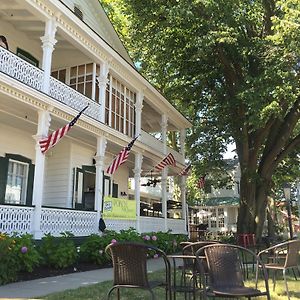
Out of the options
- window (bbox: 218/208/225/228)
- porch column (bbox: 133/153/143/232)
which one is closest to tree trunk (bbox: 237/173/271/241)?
porch column (bbox: 133/153/143/232)

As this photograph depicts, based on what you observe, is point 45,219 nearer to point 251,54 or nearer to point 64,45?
point 64,45

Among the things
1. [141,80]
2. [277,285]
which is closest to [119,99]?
[141,80]

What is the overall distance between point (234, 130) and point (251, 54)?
3857mm

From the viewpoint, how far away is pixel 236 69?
19.7m

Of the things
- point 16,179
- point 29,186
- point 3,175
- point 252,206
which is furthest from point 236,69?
point 3,175

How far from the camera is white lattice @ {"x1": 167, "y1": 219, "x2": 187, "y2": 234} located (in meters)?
20.3

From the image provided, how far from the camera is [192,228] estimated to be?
3019 centimetres

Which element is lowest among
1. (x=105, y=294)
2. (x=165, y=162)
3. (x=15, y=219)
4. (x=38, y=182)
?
(x=105, y=294)

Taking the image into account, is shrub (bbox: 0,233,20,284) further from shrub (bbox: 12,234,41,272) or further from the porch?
the porch

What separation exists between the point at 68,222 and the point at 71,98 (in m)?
3.99

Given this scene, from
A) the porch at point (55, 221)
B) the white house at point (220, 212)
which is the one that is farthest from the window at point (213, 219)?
A: the porch at point (55, 221)

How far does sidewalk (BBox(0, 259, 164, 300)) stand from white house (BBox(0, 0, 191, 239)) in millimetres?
1765

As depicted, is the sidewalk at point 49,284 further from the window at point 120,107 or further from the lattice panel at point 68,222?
the window at point 120,107

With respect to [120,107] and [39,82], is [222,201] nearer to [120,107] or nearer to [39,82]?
[120,107]
